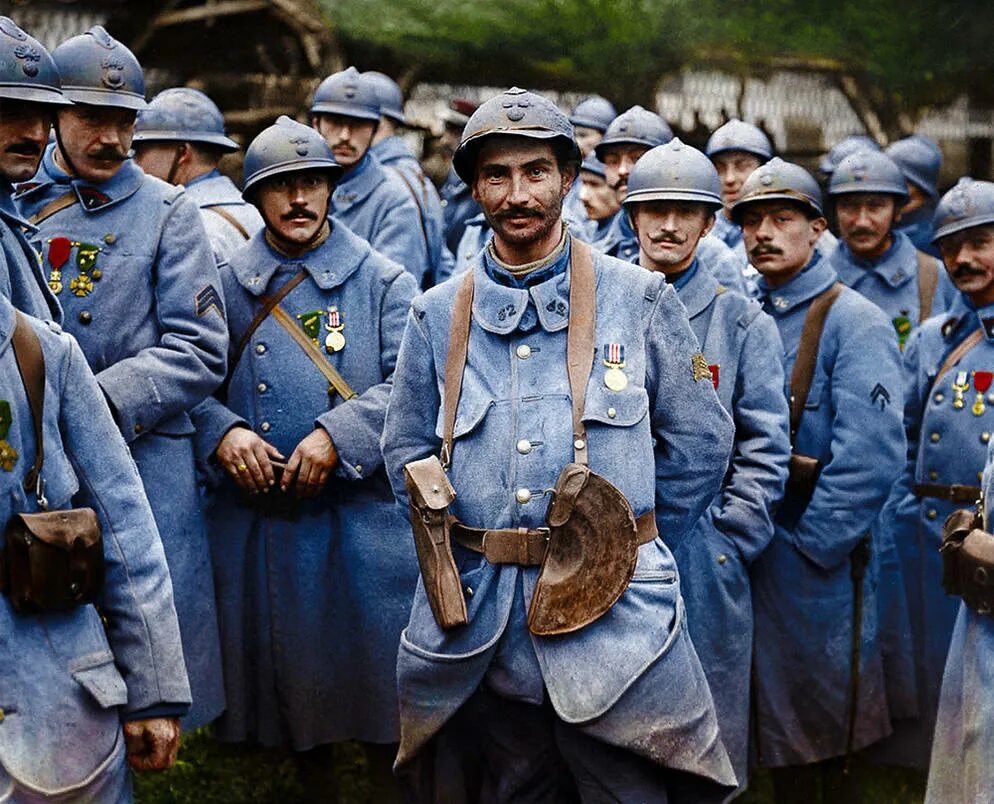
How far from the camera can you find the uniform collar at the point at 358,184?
984 cm

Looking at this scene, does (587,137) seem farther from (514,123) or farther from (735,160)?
(514,123)

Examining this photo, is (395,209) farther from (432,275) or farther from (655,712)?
(655,712)

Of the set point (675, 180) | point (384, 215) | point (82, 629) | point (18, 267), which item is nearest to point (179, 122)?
point (384, 215)

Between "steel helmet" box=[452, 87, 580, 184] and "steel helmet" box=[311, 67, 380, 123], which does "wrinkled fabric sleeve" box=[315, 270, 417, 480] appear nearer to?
"steel helmet" box=[452, 87, 580, 184]

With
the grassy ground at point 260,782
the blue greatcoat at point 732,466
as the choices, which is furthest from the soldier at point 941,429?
the blue greatcoat at point 732,466

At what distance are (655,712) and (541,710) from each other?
0.33m

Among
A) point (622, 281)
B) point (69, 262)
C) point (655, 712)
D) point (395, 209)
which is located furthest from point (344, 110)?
point (655, 712)

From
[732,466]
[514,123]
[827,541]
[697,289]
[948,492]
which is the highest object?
[514,123]

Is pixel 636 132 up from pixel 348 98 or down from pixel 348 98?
down

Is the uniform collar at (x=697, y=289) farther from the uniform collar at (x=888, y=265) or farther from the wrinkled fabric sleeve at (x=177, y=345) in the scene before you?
the uniform collar at (x=888, y=265)

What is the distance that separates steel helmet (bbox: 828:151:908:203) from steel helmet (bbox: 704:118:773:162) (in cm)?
58

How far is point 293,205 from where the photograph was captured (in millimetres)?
7691

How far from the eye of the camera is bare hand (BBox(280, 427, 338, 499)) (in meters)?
7.46

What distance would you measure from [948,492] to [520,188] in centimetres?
338
